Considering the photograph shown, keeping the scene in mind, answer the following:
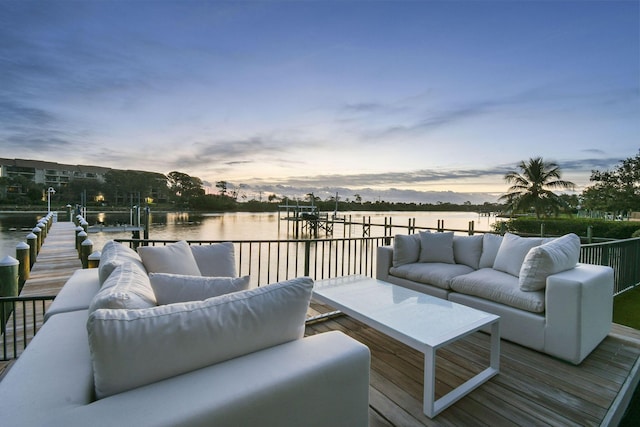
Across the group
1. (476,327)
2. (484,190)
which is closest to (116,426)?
(476,327)

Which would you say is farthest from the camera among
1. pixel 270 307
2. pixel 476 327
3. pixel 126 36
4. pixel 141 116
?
pixel 141 116

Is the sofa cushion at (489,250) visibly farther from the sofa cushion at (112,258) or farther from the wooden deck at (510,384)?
the sofa cushion at (112,258)

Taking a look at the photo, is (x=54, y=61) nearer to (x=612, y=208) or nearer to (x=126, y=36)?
(x=126, y=36)

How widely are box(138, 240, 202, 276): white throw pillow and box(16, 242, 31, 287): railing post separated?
508 centimetres

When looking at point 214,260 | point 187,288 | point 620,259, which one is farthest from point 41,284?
point 620,259

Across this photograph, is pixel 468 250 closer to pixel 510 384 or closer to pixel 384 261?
pixel 384 261

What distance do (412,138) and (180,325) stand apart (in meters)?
8.61

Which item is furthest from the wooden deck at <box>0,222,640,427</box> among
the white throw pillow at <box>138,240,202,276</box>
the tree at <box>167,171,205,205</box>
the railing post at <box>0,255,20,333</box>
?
the tree at <box>167,171,205,205</box>

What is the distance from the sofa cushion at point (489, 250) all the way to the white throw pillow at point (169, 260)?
3.23 meters

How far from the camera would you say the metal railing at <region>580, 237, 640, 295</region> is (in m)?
4.28

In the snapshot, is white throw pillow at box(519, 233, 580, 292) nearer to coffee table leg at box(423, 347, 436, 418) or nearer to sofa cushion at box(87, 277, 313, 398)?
coffee table leg at box(423, 347, 436, 418)

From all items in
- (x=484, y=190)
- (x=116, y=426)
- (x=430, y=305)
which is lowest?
(x=430, y=305)

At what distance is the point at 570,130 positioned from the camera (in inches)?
285

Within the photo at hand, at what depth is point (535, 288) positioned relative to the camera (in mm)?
2680
